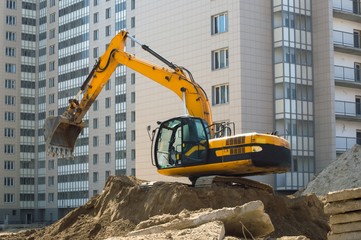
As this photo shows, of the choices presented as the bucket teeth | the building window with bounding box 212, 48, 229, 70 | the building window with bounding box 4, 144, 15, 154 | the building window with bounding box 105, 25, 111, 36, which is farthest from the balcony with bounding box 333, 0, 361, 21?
the building window with bounding box 4, 144, 15, 154

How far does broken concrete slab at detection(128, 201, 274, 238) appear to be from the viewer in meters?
15.6

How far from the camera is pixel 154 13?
5825 cm

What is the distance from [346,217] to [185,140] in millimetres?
10021

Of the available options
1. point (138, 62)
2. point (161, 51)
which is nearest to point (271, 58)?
point (161, 51)

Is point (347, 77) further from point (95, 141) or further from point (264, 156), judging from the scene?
point (95, 141)

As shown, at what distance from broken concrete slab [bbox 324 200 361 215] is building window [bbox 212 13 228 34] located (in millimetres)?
38590

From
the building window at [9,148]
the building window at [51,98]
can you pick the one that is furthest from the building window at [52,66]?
the building window at [9,148]

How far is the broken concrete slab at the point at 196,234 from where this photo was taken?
13984mm

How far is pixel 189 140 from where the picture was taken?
22.2 metres

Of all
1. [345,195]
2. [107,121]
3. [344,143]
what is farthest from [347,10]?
[345,195]

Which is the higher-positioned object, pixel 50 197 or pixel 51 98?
pixel 51 98

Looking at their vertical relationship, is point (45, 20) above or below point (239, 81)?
above

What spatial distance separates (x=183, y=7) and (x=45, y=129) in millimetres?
31780

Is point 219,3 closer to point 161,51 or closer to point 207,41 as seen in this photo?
point 207,41
